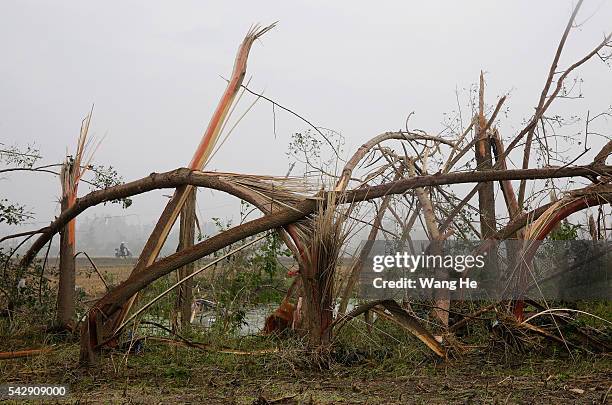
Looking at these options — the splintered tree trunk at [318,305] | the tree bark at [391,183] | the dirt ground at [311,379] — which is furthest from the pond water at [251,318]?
the splintered tree trunk at [318,305]

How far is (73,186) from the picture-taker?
564cm

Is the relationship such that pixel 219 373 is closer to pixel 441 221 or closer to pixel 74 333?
pixel 74 333

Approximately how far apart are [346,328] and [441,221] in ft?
4.93

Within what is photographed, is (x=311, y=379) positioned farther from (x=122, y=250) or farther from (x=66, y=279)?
(x=122, y=250)

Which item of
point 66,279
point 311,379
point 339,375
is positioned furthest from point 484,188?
point 66,279

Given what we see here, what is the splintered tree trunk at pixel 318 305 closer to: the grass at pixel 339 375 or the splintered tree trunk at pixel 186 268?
the grass at pixel 339 375

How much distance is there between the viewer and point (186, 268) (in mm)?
5652

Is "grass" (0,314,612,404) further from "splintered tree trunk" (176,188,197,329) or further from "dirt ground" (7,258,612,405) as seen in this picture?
"splintered tree trunk" (176,188,197,329)

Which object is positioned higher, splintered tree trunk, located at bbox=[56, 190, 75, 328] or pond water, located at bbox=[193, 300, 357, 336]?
splintered tree trunk, located at bbox=[56, 190, 75, 328]

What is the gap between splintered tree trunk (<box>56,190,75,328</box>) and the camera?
562 centimetres

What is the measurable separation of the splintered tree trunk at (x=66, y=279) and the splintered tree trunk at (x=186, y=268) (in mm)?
832

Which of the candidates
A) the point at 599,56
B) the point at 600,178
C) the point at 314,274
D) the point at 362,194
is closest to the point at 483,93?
the point at 599,56

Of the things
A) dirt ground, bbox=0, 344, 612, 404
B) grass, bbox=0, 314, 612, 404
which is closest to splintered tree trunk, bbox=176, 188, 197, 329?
grass, bbox=0, 314, 612, 404

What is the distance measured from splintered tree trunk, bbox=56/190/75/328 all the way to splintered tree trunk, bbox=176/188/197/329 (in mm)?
832
